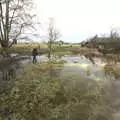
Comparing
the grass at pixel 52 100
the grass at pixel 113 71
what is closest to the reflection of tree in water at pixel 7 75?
the grass at pixel 52 100

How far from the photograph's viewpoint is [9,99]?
19.3 metres

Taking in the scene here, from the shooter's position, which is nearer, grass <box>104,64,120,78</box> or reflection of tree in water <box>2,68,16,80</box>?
reflection of tree in water <box>2,68,16,80</box>

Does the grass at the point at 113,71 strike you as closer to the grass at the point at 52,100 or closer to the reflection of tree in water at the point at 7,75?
the grass at the point at 52,100

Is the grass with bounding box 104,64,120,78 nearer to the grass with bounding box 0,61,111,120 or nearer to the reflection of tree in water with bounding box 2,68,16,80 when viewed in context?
the grass with bounding box 0,61,111,120

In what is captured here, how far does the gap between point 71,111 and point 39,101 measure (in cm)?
288

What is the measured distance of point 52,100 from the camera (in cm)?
1891

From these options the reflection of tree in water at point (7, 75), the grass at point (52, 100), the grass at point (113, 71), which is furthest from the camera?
the grass at point (113, 71)

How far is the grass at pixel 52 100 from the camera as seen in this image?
1647cm

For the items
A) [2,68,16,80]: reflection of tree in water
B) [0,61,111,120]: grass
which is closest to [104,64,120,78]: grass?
[0,61,111,120]: grass

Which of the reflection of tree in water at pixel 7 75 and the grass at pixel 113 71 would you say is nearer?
the reflection of tree in water at pixel 7 75

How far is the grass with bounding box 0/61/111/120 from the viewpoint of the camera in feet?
54.0

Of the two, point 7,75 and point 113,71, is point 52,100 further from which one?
point 113,71

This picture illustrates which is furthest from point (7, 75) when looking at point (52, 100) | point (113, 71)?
point (113, 71)

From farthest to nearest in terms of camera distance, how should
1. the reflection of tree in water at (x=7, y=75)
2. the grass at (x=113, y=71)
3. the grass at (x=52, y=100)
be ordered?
the grass at (x=113, y=71) → the reflection of tree in water at (x=7, y=75) → the grass at (x=52, y=100)
